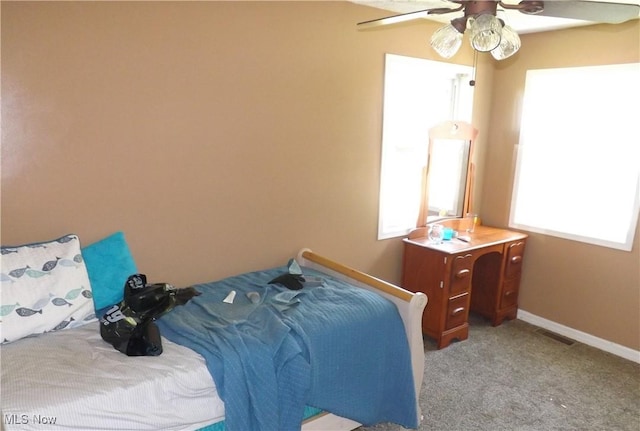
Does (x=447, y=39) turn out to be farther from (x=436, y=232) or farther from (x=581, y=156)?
(x=581, y=156)

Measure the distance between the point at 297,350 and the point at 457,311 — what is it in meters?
1.72

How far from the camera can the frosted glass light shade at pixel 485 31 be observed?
1.68 metres

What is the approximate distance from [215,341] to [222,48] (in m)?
1.58

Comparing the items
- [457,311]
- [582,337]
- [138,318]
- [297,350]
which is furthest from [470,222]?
[138,318]

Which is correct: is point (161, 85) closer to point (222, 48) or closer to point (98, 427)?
point (222, 48)

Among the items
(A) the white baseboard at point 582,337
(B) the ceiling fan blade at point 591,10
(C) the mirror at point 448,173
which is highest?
(B) the ceiling fan blade at point 591,10

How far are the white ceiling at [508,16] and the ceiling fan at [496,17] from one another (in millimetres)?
478

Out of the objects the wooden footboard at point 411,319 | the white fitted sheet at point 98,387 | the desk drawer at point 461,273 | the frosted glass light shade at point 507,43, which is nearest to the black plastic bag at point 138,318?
the white fitted sheet at point 98,387

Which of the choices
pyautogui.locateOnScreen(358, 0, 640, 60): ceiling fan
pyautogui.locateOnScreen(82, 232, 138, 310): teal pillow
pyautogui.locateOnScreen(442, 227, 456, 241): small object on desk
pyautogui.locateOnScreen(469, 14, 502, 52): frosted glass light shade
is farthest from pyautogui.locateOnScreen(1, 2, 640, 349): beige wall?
pyautogui.locateOnScreen(469, 14, 502, 52): frosted glass light shade

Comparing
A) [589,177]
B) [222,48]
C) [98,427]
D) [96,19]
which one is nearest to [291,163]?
[222,48]

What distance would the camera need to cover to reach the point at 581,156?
3.32 meters

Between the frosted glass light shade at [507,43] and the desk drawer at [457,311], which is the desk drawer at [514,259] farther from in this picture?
the frosted glass light shade at [507,43]

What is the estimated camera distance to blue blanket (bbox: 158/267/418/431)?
5.73ft

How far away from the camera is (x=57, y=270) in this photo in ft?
6.28
